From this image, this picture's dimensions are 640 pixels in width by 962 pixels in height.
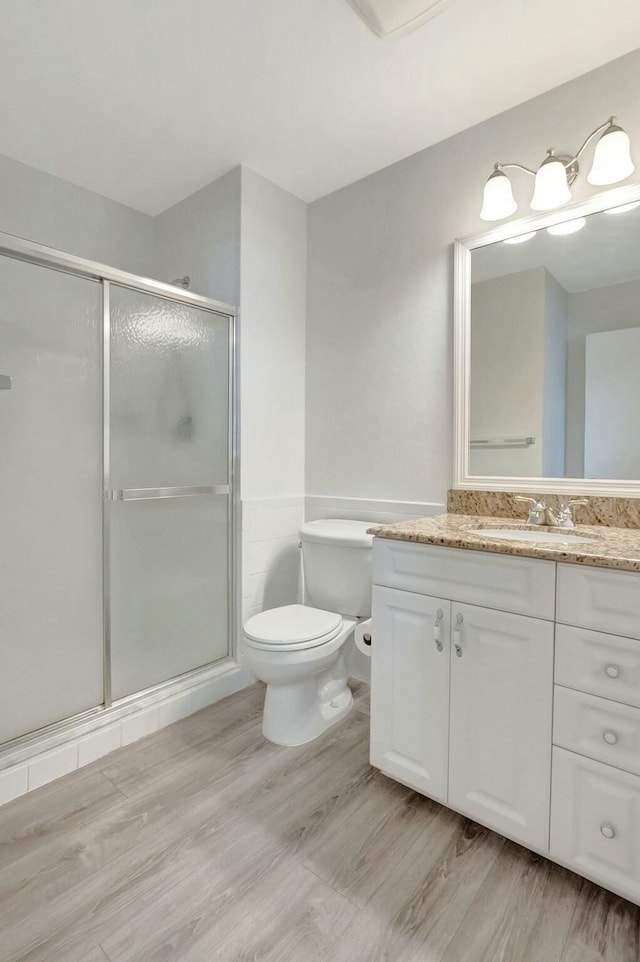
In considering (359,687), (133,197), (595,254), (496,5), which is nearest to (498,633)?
(359,687)

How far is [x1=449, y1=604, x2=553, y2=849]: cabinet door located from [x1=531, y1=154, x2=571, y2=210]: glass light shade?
1.35m

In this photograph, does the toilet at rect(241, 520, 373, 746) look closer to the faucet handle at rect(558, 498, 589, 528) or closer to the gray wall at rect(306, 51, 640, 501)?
the gray wall at rect(306, 51, 640, 501)

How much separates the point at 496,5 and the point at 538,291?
817mm

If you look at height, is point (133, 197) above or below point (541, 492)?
above

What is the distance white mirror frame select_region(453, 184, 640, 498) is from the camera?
5.06ft

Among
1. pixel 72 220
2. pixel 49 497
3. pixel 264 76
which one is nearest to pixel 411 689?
pixel 49 497

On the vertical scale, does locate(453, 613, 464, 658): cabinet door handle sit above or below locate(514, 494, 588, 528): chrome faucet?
below

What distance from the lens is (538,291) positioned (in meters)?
1.71

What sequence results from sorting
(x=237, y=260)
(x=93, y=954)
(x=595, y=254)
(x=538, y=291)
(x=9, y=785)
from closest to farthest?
(x=93, y=954) < (x=9, y=785) < (x=595, y=254) < (x=538, y=291) < (x=237, y=260)

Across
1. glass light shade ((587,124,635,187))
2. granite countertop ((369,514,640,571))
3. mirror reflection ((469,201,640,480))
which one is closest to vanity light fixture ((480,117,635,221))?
glass light shade ((587,124,635,187))

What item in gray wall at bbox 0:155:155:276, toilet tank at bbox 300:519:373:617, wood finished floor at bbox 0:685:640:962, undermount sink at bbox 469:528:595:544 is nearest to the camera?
wood finished floor at bbox 0:685:640:962

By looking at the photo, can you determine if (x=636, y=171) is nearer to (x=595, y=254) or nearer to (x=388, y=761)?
(x=595, y=254)

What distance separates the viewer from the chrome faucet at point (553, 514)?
1537 mm

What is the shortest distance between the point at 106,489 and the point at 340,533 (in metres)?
0.92
